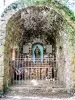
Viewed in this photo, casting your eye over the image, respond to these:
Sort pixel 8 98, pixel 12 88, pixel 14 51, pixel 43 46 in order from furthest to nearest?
pixel 43 46 → pixel 14 51 → pixel 12 88 → pixel 8 98

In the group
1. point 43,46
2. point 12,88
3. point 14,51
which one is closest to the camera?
point 12,88

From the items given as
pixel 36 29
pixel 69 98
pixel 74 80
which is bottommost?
pixel 69 98

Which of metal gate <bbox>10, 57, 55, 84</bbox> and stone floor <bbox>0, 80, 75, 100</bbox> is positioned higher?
metal gate <bbox>10, 57, 55, 84</bbox>

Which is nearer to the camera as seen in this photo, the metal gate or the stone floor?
the stone floor

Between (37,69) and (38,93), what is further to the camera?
(37,69)

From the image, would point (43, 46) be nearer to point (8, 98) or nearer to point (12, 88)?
point (12, 88)

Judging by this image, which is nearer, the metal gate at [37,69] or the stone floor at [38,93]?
the stone floor at [38,93]

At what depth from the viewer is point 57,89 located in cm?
786

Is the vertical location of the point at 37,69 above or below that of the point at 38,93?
above

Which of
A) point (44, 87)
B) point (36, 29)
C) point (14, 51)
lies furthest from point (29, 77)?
point (44, 87)

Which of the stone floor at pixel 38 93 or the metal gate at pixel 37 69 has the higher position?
the metal gate at pixel 37 69

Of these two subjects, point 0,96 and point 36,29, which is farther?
point 36,29

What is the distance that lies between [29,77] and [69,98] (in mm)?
4898

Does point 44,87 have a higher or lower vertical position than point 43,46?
lower
